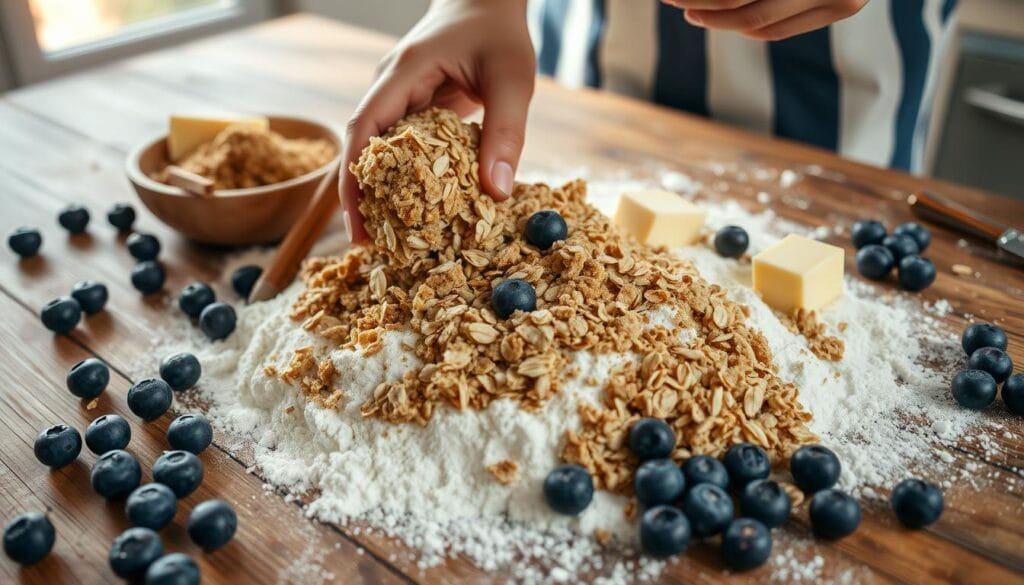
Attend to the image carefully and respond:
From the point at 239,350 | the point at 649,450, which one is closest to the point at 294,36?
the point at 239,350

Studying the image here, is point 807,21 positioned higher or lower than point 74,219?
higher

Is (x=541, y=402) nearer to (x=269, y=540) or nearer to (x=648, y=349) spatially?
(x=648, y=349)

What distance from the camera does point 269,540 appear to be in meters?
0.98

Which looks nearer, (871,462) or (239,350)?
(871,462)

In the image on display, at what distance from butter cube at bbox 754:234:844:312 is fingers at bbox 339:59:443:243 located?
1.92 ft

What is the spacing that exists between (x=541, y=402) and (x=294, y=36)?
1.90 metres

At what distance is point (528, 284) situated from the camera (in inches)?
44.3

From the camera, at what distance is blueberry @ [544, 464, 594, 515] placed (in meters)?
0.96

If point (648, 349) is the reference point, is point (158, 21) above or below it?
below

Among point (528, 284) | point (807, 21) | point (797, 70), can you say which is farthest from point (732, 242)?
point (797, 70)

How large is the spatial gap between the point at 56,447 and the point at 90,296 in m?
0.39

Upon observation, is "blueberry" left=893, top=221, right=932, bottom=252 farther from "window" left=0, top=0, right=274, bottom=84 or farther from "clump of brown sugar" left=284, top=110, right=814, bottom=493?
"window" left=0, top=0, right=274, bottom=84

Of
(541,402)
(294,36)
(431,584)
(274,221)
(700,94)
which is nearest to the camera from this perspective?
(431,584)

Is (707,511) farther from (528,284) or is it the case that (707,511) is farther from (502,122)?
(502,122)
